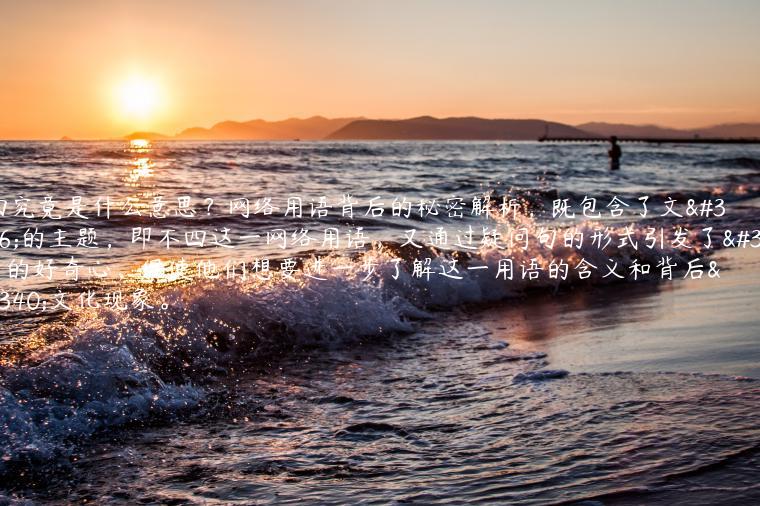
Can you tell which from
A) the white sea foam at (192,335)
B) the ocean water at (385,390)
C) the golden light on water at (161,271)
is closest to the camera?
the ocean water at (385,390)

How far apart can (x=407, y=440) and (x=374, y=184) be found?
2230 cm

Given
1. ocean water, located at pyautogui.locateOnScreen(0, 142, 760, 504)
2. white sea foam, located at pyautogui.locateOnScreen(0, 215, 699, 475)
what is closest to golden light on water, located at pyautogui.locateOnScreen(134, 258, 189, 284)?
ocean water, located at pyautogui.locateOnScreen(0, 142, 760, 504)

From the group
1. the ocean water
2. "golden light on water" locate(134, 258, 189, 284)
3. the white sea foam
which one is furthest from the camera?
"golden light on water" locate(134, 258, 189, 284)

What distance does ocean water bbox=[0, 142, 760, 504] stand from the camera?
3609mm

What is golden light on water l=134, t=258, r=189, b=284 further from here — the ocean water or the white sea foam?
the white sea foam

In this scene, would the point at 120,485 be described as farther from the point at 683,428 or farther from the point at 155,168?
the point at 155,168

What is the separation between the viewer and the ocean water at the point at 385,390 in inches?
142

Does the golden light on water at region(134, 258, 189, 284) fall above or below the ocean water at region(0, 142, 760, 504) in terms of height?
above

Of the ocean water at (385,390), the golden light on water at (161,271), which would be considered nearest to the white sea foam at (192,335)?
the ocean water at (385,390)

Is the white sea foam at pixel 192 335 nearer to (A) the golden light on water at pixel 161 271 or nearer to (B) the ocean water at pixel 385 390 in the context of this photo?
(B) the ocean water at pixel 385 390

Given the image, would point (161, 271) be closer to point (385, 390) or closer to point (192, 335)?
point (192, 335)

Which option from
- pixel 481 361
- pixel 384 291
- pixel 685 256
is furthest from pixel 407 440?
pixel 685 256

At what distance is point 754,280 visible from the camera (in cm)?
909

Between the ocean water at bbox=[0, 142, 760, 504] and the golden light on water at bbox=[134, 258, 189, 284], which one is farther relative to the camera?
the golden light on water at bbox=[134, 258, 189, 284]
